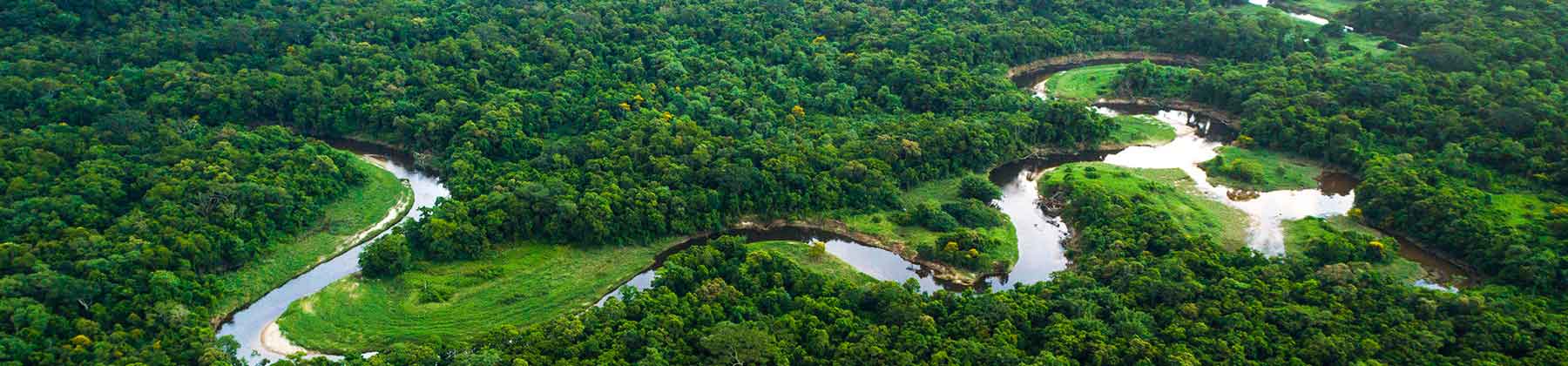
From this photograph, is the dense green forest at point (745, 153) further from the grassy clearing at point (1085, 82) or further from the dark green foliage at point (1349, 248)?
the grassy clearing at point (1085, 82)

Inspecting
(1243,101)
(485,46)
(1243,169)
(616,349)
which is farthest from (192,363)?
(1243,101)

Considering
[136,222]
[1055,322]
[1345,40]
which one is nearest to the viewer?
[1055,322]

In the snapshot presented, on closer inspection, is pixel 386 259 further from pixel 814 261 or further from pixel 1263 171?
pixel 1263 171

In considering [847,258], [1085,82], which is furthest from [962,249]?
[1085,82]

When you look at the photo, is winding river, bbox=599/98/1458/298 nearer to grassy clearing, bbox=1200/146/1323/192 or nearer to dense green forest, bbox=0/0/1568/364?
grassy clearing, bbox=1200/146/1323/192

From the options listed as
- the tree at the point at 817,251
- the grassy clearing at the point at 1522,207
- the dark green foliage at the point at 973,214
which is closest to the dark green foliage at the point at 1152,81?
the grassy clearing at the point at 1522,207

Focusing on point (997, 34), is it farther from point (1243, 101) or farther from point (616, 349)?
point (616, 349)
